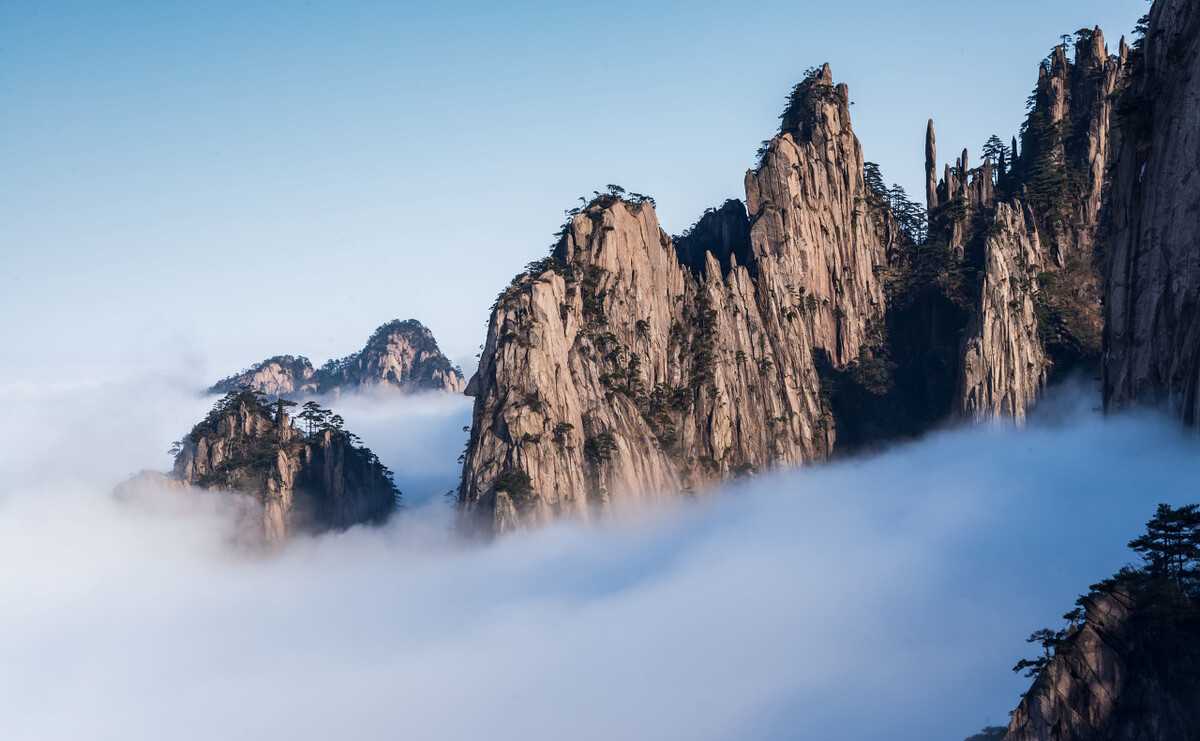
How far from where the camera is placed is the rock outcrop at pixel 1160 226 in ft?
347

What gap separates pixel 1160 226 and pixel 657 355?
84.7 metres

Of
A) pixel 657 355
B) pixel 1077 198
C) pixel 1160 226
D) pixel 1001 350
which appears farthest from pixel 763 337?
pixel 1160 226

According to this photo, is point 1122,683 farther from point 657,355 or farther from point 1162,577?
point 657,355

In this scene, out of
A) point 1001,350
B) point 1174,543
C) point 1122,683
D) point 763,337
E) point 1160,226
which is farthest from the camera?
point 763,337

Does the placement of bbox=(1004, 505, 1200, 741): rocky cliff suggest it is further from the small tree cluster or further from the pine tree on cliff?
the pine tree on cliff

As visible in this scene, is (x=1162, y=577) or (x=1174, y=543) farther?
(x=1174, y=543)

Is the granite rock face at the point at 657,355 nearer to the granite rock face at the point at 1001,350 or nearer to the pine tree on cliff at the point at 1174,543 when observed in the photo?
the granite rock face at the point at 1001,350

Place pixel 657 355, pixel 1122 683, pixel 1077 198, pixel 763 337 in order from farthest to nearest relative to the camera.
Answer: pixel 1077 198
pixel 763 337
pixel 657 355
pixel 1122 683

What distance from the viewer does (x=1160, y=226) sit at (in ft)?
360

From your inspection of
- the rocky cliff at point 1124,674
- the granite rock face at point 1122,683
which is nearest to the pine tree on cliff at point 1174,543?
the rocky cliff at point 1124,674

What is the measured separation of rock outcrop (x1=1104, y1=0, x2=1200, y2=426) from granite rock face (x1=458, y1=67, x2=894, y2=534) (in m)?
68.0

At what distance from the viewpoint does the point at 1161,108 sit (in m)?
111

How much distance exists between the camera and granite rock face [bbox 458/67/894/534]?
160375 millimetres

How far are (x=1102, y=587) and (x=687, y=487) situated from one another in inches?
3878
